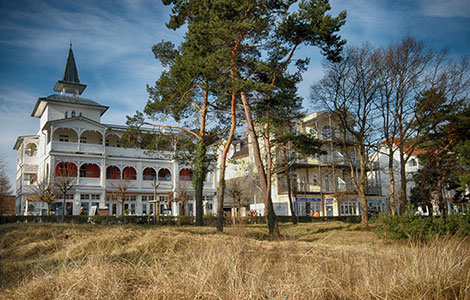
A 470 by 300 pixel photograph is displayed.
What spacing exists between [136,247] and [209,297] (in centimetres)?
560

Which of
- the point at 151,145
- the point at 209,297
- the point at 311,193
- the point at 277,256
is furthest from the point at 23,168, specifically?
the point at 209,297

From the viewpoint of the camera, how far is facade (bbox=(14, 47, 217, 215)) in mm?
36000

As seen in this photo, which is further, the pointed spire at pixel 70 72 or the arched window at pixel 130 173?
the pointed spire at pixel 70 72

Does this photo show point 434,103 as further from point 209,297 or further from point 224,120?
point 209,297

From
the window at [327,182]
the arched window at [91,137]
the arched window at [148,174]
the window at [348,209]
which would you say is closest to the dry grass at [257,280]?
the arched window at [91,137]

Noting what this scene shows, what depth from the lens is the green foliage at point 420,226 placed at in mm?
14580

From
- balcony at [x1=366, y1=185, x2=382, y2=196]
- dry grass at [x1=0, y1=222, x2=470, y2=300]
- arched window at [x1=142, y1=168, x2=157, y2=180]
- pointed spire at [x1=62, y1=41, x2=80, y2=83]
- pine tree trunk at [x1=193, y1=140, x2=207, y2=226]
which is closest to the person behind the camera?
dry grass at [x1=0, y1=222, x2=470, y2=300]

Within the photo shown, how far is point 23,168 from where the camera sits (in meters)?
39.6

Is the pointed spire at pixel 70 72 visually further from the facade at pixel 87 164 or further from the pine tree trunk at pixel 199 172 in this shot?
the pine tree trunk at pixel 199 172

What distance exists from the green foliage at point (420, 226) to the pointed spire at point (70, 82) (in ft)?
121

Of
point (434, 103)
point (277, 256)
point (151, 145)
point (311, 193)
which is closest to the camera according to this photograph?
point (277, 256)

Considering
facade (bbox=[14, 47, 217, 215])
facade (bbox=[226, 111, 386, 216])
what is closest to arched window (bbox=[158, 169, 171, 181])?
facade (bbox=[14, 47, 217, 215])

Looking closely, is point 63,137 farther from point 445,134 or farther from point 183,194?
point 445,134

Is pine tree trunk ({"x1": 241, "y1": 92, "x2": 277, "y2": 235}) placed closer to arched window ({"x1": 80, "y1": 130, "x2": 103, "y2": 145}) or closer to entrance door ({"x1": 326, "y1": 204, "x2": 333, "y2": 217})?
arched window ({"x1": 80, "y1": 130, "x2": 103, "y2": 145})
